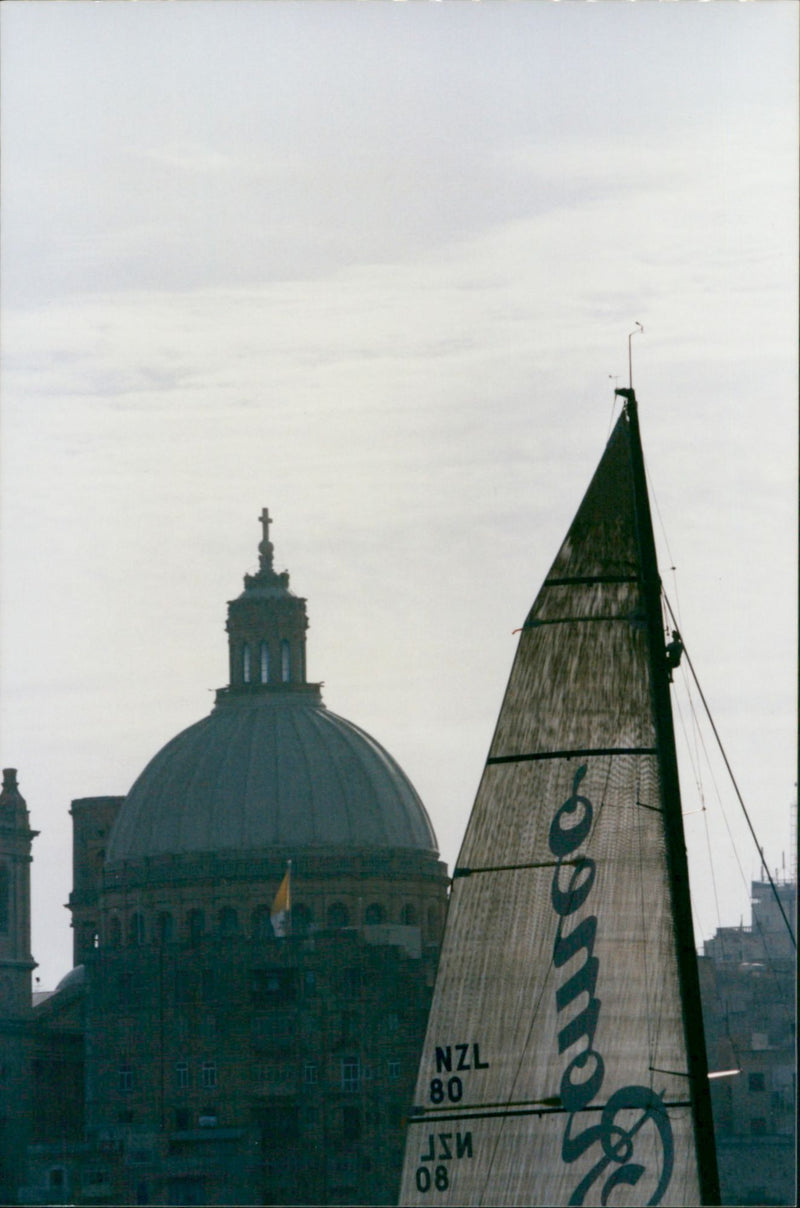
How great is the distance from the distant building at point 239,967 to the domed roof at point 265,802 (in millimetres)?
73

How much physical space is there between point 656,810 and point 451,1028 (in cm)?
158

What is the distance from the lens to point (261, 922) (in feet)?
347

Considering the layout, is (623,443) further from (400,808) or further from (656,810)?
(400,808)

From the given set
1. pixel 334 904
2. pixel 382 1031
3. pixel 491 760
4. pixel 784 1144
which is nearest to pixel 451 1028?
pixel 491 760

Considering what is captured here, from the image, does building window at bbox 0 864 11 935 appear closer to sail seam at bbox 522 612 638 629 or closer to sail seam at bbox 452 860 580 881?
sail seam at bbox 522 612 638 629

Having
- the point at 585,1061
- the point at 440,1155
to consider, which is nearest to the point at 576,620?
the point at 585,1061

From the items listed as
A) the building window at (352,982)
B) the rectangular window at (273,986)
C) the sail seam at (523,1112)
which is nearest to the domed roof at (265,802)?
the rectangular window at (273,986)

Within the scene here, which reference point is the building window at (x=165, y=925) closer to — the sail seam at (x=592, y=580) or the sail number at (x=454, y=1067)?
the sail seam at (x=592, y=580)

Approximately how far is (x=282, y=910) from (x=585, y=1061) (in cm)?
8726

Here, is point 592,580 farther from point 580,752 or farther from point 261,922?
point 261,922

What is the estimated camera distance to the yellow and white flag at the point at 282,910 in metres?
104

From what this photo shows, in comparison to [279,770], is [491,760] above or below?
below

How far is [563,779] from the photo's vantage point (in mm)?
17484

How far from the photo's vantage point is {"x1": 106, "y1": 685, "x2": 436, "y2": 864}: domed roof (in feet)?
351
